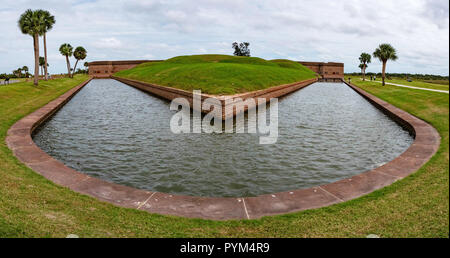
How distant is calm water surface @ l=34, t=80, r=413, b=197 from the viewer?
795 centimetres

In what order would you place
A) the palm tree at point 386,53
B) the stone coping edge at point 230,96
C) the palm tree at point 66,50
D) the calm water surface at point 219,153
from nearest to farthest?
the calm water surface at point 219,153, the stone coping edge at point 230,96, the palm tree at point 386,53, the palm tree at point 66,50

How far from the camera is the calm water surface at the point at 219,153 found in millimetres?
7949

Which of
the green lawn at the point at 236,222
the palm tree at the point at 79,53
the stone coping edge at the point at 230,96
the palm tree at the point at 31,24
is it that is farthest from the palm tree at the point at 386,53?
the palm tree at the point at 79,53

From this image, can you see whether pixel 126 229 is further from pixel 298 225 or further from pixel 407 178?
pixel 407 178

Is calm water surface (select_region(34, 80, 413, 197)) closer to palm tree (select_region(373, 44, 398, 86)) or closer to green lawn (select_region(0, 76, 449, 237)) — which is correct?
green lawn (select_region(0, 76, 449, 237))

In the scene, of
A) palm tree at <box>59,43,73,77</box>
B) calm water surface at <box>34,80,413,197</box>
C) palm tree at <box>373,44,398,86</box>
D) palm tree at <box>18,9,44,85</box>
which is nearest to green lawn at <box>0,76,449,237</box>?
calm water surface at <box>34,80,413,197</box>

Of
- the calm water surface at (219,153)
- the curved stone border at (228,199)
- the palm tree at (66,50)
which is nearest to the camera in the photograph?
the curved stone border at (228,199)

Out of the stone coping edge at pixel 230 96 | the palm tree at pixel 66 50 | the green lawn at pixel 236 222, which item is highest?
the palm tree at pixel 66 50

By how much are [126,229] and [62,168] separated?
411cm

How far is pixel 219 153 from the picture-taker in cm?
1045

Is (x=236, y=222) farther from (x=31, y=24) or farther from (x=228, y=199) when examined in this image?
(x=31, y=24)

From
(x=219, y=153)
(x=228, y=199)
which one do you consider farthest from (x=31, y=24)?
(x=228, y=199)

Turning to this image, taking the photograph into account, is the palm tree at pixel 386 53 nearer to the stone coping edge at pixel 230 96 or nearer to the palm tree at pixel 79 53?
the stone coping edge at pixel 230 96
